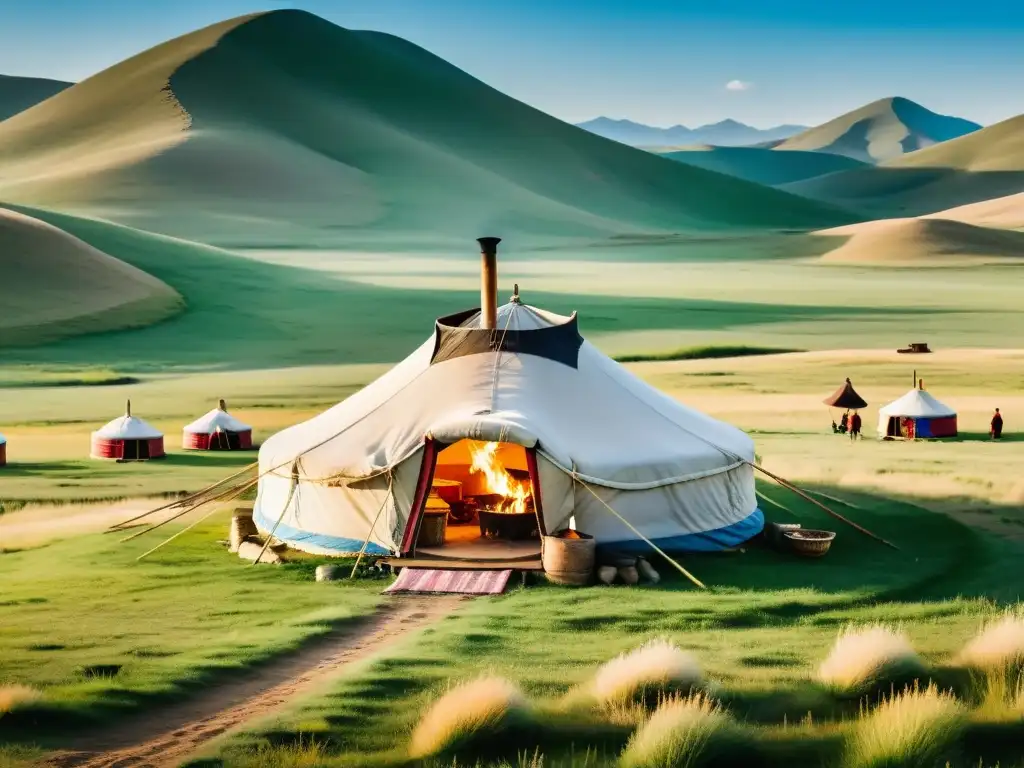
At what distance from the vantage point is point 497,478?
18.5m

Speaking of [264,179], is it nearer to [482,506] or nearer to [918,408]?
[918,408]

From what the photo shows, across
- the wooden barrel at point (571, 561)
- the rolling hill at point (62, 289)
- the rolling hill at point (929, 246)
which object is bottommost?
the wooden barrel at point (571, 561)

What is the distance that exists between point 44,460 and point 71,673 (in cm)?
1653

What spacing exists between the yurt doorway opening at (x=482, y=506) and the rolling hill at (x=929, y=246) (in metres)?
87.8

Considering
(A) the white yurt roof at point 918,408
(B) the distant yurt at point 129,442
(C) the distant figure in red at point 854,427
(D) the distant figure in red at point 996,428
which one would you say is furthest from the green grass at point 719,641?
(B) the distant yurt at point 129,442

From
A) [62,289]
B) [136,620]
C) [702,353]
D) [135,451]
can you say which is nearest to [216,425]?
[135,451]

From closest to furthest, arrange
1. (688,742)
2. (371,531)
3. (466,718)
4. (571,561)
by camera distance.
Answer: (688,742)
(466,718)
(571,561)
(371,531)

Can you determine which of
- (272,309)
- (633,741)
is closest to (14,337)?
(272,309)

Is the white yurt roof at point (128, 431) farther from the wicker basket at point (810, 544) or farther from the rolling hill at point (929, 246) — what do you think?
the rolling hill at point (929, 246)

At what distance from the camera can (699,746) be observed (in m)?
8.99

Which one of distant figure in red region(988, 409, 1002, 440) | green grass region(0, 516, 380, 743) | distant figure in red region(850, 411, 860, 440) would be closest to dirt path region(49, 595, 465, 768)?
green grass region(0, 516, 380, 743)

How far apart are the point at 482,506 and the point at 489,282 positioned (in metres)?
3.02

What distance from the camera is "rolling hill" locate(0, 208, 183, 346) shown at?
59156 millimetres

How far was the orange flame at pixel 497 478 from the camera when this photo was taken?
18.1 meters
